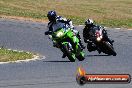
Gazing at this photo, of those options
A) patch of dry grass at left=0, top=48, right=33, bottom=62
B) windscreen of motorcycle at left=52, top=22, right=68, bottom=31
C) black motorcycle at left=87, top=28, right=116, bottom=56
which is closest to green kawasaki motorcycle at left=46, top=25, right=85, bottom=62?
windscreen of motorcycle at left=52, top=22, right=68, bottom=31

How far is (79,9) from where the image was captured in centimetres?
5934

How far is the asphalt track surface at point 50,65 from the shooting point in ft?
54.5

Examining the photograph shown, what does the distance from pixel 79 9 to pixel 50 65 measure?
1463 inches

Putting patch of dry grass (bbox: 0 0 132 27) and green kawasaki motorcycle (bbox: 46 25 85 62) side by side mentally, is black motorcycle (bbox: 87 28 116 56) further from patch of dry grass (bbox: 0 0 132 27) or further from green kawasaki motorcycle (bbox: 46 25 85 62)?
patch of dry grass (bbox: 0 0 132 27)

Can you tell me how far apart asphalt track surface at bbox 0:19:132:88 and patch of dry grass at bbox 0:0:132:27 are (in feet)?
31.9

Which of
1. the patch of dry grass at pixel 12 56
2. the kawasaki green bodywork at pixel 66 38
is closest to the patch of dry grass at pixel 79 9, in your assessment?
the patch of dry grass at pixel 12 56

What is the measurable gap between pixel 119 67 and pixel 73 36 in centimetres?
227

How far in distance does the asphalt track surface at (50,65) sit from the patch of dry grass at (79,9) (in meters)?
9.72

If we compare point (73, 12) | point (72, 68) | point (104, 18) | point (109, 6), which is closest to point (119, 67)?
point (72, 68)

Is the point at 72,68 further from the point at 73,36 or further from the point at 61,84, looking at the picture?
the point at 61,84

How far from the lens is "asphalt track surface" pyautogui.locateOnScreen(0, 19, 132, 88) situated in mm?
16625

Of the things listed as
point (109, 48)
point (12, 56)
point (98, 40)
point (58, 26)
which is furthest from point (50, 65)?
point (12, 56)

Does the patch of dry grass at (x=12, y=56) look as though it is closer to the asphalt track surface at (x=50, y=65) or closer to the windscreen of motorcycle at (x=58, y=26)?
the asphalt track surface at (x=50, y=65)

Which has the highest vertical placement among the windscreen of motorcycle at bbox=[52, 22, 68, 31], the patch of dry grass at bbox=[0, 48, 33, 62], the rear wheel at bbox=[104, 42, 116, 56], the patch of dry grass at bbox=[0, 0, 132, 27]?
the windscreen of motorcycle at bbox=[52, 22, 68, 31]
